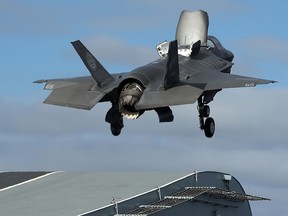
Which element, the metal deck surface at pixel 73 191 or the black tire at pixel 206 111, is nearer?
the black tire at pixel 206 111

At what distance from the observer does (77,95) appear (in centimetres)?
6356

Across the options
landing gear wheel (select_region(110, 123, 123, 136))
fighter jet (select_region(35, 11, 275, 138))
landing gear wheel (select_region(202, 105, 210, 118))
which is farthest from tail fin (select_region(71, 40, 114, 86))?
landing gear wheel (select_region(202, 105, 210, 118))

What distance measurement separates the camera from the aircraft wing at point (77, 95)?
62.7 m

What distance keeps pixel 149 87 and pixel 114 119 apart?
Answer: 10.4 feet

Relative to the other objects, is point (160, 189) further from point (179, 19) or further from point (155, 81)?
point (155, 81)

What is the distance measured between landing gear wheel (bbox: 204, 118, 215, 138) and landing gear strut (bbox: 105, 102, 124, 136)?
17.5 ft

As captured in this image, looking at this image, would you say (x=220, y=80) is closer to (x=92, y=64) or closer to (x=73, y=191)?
(x=92, y=64)

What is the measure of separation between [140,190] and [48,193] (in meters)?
9.38

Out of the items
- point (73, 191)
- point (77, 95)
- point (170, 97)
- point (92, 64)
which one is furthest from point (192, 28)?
point (73, 191)

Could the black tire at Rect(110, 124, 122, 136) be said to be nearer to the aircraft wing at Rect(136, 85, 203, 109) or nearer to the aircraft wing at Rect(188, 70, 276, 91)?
the aircraft wing at Rect(136, 85, 203, 109)

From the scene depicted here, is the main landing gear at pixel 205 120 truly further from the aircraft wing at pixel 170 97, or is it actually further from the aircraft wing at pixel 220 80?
the aircraft wing at pixel 170 97

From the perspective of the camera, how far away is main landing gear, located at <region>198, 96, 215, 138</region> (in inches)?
2621

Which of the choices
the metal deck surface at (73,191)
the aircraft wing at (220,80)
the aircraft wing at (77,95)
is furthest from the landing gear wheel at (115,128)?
the metal deck surface at (73,191)

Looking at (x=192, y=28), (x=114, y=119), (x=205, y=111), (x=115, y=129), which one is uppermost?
(x=192, y=28)
